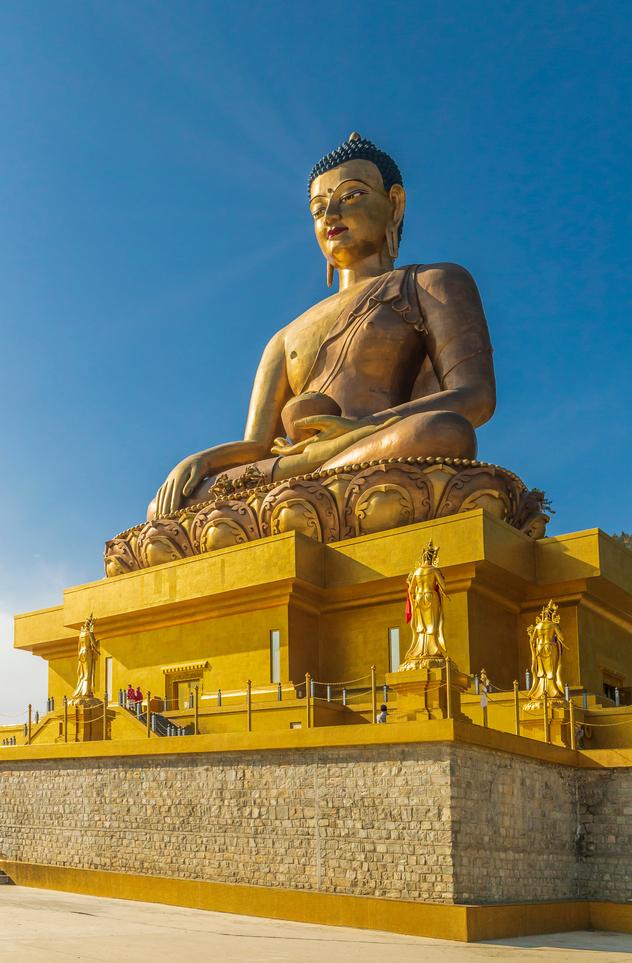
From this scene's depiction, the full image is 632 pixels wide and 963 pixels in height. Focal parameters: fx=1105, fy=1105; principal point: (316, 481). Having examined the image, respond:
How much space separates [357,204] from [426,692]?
39.2ft

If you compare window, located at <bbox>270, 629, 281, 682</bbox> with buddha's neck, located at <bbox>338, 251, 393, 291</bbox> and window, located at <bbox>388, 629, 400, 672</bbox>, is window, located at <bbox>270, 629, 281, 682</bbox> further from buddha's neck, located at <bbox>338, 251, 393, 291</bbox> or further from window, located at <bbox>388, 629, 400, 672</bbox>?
Answer: buddha's neck, located at <bbox>338, 251, 393, 291</bbox>

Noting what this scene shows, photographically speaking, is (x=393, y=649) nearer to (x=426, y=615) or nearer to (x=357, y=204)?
(x=426, y=615)

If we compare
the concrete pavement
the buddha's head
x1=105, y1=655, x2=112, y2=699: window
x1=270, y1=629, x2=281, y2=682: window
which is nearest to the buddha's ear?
the buddha's head

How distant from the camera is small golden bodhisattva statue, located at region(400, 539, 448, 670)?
413 inches

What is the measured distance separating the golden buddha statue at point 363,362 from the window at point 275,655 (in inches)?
108

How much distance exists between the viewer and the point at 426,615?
10.8m

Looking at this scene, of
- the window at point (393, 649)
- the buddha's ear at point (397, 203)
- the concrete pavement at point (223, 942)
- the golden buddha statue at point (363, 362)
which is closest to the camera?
the concrete pavement at point (223, 942)

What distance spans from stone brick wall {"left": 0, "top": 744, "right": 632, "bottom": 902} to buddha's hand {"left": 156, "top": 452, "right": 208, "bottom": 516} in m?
6.46

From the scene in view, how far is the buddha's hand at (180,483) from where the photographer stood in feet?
59.3

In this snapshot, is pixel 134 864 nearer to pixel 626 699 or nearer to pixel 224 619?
pixel 224 619

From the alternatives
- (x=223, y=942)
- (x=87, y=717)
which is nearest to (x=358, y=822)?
(x=223, y=942)

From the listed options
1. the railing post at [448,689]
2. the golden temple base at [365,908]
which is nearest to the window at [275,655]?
the golden temple base at [365,908]

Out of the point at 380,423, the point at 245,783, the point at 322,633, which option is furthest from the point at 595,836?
the point at 380,423

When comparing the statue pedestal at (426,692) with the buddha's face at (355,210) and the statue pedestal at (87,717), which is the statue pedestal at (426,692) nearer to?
the statue pedestal at (87,717)
